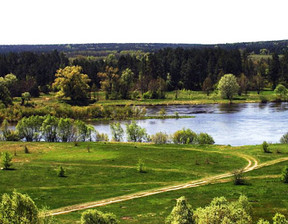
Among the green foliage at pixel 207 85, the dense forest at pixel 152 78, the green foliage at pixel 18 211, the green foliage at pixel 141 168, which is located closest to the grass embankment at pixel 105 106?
the green foliage at pixel 207 85

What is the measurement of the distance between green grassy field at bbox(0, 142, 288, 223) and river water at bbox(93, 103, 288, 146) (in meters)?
17.4

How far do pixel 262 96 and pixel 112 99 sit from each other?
53.8 meters

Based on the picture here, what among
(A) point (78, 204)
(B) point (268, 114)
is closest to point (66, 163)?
(A) point (78, 204)

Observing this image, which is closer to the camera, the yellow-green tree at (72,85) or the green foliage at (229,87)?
the yellow-green tree at (72,85)

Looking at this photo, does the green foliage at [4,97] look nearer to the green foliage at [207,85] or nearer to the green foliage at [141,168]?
the green foliage at [207,85]

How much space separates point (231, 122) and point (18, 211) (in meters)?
94.1

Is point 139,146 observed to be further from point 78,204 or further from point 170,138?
point 78,204

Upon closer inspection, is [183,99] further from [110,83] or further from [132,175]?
[132,175]

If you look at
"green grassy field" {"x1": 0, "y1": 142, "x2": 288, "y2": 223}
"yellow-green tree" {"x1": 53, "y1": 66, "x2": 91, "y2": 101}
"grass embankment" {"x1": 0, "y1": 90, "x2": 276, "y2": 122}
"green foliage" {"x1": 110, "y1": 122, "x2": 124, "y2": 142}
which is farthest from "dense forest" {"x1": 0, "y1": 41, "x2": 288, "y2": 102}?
"green grassy field" {"x1": 0, "y1": 142, "x2": 288, "y2": 223}

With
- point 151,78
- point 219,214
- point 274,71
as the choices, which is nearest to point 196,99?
point 151,78

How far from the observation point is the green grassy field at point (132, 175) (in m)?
50.5

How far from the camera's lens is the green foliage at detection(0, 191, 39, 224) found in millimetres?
28469

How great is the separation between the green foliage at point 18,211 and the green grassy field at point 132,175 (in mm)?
14696

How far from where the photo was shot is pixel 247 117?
12531cm
